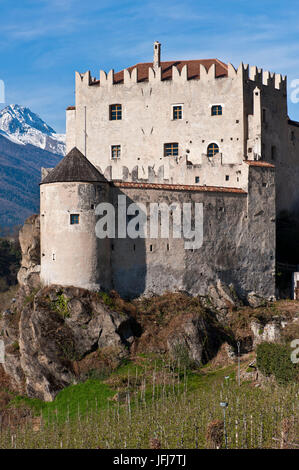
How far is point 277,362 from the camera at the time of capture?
44.7m

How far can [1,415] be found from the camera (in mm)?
49406

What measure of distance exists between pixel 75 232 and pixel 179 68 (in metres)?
18.2

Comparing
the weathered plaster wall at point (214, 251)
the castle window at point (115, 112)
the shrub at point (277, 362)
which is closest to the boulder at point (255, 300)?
the weathered plaster wall at point (214, 251)

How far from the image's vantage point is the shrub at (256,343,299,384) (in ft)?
145

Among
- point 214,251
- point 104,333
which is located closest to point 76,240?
point 104,333

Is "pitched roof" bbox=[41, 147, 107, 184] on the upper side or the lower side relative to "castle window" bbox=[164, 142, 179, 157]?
lower

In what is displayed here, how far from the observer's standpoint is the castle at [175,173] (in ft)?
171

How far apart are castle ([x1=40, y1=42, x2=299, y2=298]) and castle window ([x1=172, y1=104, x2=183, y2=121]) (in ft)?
0.29

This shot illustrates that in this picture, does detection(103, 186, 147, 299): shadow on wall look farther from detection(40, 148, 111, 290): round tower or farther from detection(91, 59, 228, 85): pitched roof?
detection(91, 59, 228, 85): pitched roof

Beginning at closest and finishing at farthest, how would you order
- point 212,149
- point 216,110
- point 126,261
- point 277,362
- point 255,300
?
point 277,362 < point 126,261 < point 255,300 < point 212,149 < point 216,110

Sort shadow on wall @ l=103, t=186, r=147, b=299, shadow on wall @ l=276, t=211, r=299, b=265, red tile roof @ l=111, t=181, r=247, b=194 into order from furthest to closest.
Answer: shadow on wall @ l=276, t=211, r=299, b=265 → red tile roof @ l=111, t=181, r=247, b=194 → shadow on wall @ l=103, t=186, r=147, b=299

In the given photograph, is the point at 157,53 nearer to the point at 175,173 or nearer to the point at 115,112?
the point at 115,112

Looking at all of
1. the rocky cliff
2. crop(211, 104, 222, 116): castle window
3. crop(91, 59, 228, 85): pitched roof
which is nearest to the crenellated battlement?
crop(91, 59, 228, 85): pitched roof

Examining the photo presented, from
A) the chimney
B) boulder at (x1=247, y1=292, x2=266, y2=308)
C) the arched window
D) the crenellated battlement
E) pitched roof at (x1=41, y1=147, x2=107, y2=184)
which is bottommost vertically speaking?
boulder at (x1=247, y1=292, x2=266, y2=308)
